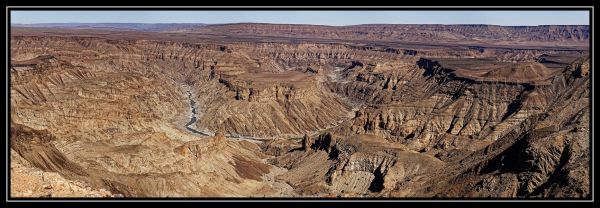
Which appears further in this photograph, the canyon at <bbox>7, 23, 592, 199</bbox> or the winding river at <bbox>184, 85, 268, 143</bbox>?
the winding river at <bbox>184, 85, 268, 143</bbox>

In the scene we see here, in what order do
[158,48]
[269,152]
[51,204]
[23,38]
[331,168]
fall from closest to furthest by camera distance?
1. [51,204]
2. [331,168]
3. [269,152]
4. [23,38]
5. [158,48]

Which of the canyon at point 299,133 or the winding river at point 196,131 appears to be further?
the winding river at point 196,131

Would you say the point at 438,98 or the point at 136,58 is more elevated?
the point at 136,58

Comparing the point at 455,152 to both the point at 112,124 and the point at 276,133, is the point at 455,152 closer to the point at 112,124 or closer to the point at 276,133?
the point at 276,133

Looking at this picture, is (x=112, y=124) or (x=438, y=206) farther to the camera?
(x=112, y=124)

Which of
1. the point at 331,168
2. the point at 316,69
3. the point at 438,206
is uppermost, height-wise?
the point at 316,69

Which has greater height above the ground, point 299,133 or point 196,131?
point 196,131

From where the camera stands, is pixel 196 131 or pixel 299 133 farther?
pixel 299 133

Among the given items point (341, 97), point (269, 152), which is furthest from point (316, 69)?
point (269, 152)
